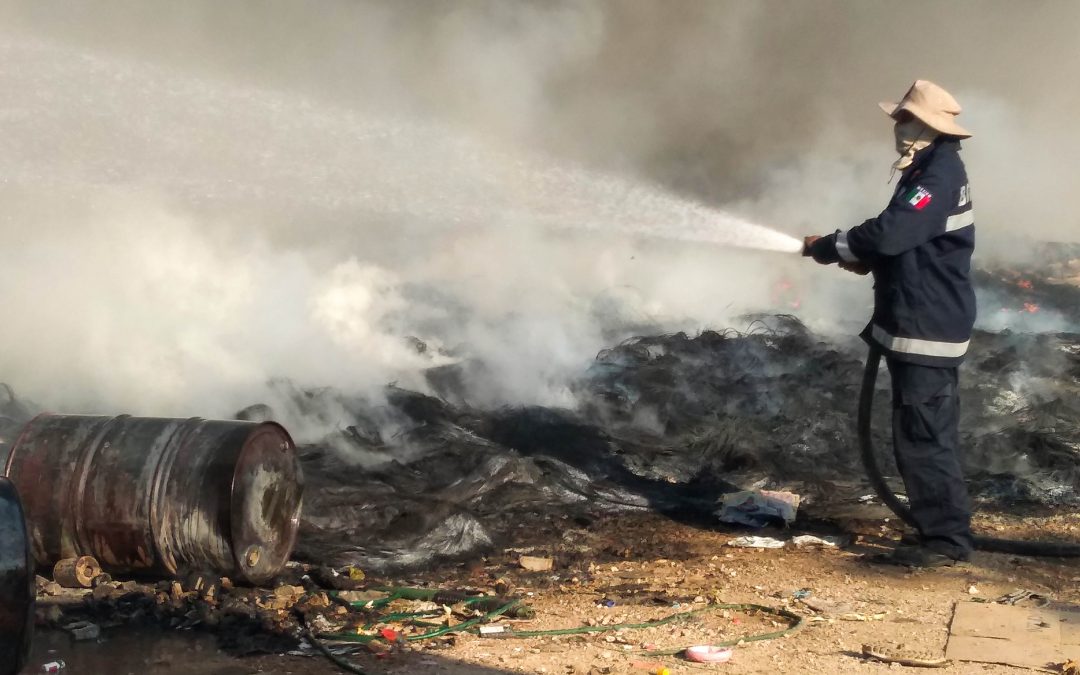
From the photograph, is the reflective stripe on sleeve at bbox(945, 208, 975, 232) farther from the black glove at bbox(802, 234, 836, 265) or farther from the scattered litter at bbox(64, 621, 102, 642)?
the scattered litter at bbox(64, 621, 102, 642)

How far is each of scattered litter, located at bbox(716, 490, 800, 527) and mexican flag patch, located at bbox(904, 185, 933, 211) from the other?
4.31 feet

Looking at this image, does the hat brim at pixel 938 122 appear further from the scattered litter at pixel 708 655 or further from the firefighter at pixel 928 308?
the scattered litter at pixel 708 655

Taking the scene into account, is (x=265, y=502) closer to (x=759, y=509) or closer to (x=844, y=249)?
(x=759, y=509)

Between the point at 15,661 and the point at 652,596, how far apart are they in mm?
1912

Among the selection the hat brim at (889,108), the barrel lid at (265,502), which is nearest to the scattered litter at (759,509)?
the hat brim at (889,108)

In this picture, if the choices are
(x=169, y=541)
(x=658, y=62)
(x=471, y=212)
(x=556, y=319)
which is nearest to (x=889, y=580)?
(x=169, y=541)

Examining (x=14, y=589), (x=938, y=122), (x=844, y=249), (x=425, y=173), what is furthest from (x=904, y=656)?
(x=425, y=173)

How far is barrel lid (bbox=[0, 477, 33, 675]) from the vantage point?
1803 mm

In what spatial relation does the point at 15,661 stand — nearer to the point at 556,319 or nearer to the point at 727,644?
the point at 727,644

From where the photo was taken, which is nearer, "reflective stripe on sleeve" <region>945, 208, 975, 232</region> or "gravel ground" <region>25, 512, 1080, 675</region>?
"gravel ground" <region>25, 512, 1080, 675</region>

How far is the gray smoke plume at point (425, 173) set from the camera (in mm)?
6078

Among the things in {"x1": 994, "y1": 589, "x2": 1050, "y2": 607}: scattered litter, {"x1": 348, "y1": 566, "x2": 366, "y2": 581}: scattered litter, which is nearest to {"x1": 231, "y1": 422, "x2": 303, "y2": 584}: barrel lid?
{"x1": 348, "y1": 566, "x2": 366, "y2": 581}: scattered litter

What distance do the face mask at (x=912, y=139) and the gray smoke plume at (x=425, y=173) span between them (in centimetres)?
216

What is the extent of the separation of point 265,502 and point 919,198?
231 centimetres
